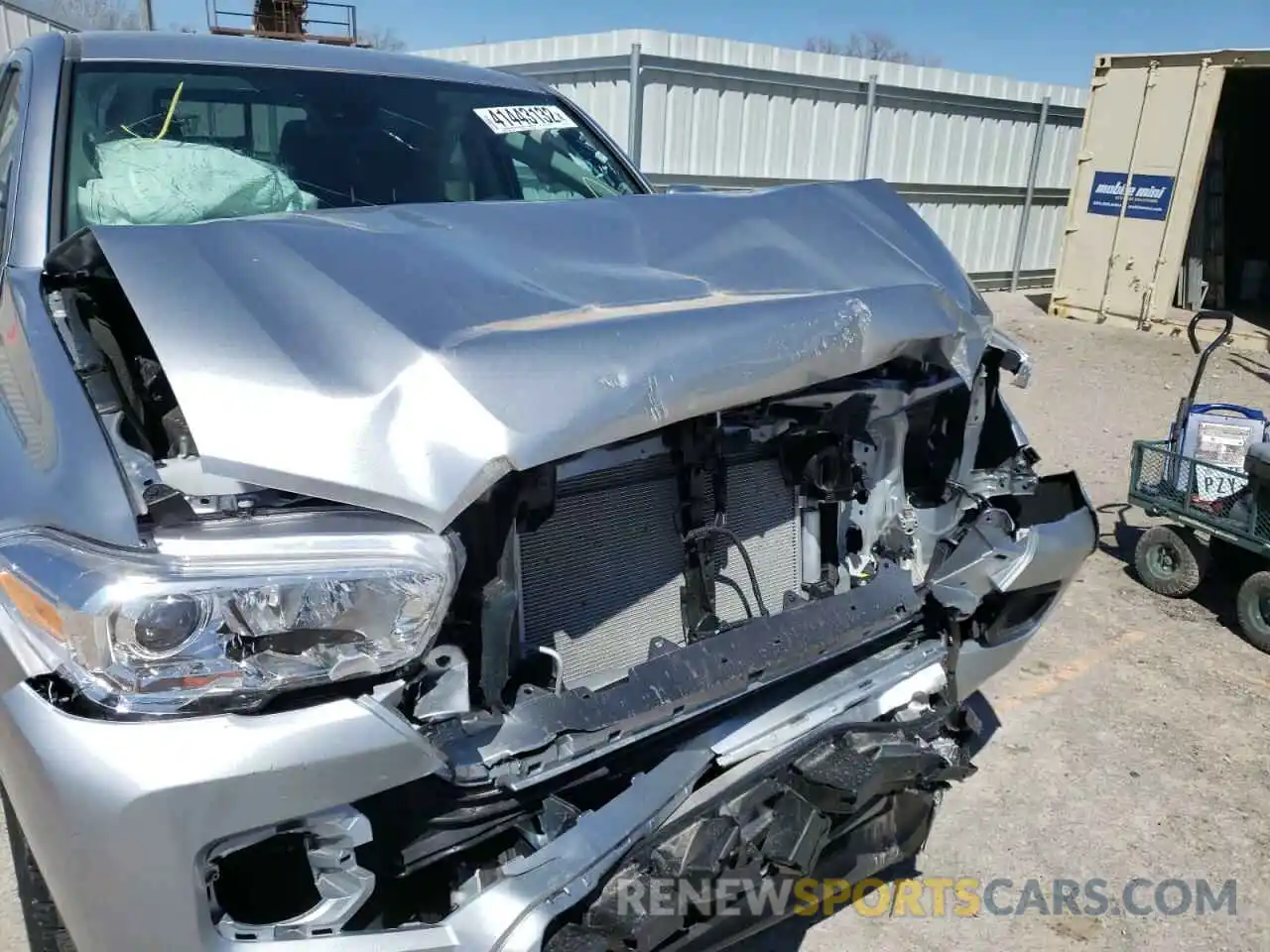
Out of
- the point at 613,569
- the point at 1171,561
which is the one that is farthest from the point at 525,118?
the point at 1171,561

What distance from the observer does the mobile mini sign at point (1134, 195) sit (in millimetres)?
10648

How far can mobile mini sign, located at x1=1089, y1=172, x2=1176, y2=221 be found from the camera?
34.9 ft

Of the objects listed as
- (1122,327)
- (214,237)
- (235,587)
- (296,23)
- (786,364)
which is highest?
(296,23)

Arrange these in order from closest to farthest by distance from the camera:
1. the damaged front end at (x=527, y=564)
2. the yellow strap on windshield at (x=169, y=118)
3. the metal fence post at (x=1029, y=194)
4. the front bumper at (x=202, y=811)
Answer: the front bumper at (x=202, y=811) → the damaged front end at (x=527, y=564) → the yellow strap on windshield at (x=169, y=118) → the metal fence post at (x=1029, y=194)

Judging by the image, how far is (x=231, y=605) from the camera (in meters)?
1.50

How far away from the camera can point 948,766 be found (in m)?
2.19

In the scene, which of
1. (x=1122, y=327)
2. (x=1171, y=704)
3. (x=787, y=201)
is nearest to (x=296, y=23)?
(x=1122, y=327)

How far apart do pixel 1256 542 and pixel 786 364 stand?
2834 millimetres

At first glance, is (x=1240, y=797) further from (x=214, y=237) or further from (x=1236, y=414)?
(x=214, y=237)

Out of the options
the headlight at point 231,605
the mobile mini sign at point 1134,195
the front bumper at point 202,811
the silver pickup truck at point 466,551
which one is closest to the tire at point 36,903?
the silver pickup truck at point 466,551

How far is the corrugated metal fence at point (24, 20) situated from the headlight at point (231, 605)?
9750 mm

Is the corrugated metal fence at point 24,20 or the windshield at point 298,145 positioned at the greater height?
the corrugated metal fence at point 24,20

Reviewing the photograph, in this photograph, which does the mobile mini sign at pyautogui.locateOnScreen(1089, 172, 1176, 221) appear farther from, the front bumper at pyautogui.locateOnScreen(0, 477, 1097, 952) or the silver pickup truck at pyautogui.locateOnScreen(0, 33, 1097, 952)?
the front bumper at pyautogui.locateOnScreen(0, 477, 1097, 952)

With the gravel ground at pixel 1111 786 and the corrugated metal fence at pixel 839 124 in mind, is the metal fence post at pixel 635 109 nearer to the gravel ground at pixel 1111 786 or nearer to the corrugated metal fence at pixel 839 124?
the corrugated metal fence at pixel 839 124
